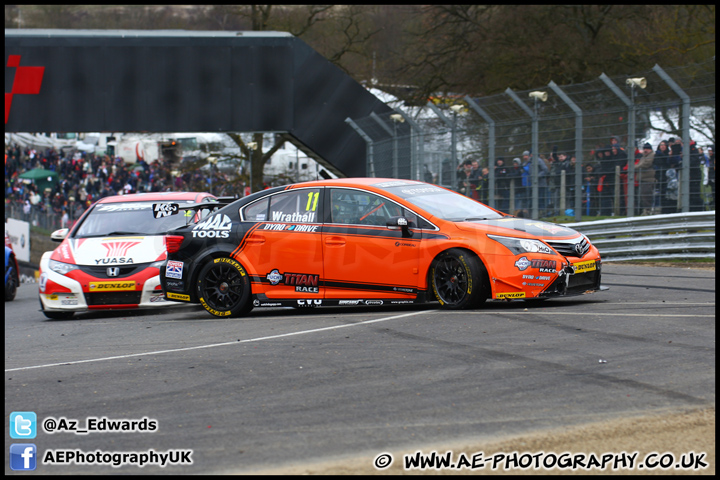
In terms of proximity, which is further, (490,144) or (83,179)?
(83,179)

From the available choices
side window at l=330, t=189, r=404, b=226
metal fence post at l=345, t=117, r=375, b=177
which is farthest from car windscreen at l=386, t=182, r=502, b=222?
metal fence post at l=345, t=117, r=375, b=177

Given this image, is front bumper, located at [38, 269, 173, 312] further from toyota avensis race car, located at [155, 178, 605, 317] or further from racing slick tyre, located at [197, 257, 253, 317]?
racing slick tyre, located at [197, 257, 253, 317]

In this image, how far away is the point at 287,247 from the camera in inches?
367

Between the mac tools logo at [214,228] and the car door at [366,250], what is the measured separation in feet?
4.11

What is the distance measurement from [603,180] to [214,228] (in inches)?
332

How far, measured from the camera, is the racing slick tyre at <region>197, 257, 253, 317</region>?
9.52m

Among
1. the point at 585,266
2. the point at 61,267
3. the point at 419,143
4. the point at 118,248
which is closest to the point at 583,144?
the point at 419,143

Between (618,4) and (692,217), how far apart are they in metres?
16.5

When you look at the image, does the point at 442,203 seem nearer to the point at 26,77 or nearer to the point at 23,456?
the point at 23,456

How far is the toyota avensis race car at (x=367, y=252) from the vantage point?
8336 mm

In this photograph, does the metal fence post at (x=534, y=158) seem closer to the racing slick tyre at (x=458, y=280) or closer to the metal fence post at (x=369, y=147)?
the metal fence post at (x=369, y=147)

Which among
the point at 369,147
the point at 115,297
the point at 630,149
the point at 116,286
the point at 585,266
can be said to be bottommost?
the point at 115,297

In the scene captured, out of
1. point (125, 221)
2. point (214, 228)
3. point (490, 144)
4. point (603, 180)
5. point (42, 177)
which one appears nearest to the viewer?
point (214, 228)

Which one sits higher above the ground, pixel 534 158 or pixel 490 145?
pixel 490 145
